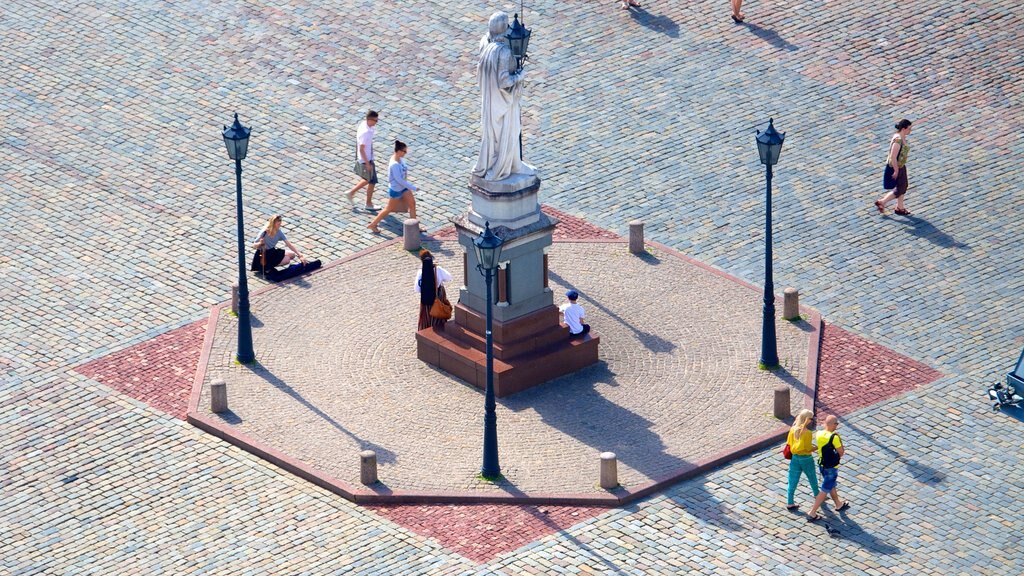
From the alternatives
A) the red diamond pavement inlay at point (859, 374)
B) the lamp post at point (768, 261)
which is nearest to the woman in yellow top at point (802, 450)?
the red diamond pavement inlay at point (859, 374)

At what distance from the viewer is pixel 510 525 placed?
1086 inches

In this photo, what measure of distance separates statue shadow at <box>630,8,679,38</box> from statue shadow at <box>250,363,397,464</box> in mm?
14624

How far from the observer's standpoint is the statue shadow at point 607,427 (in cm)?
2819

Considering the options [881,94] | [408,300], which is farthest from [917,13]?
[408,300]

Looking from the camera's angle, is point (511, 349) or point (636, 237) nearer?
point (511, 349)

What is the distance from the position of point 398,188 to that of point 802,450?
36.6 feet

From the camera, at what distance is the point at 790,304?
3300 centimetres

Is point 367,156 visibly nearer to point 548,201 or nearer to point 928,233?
point 548,201

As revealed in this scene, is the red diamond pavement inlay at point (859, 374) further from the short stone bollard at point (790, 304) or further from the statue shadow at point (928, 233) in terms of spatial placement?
the statue shadow at point (928, 233)

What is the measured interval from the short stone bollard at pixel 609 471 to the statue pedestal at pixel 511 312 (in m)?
3.28

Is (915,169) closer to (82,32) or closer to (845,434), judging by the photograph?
(845,434)

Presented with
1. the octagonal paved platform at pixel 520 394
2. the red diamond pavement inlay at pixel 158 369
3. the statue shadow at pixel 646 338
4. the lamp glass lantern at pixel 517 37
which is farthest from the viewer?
the statue shadow at pixel 646 338

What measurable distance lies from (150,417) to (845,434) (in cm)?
989

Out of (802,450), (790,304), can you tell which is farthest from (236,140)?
(802,450)
